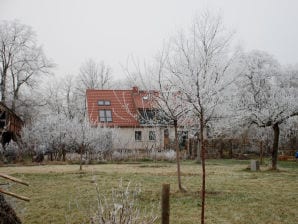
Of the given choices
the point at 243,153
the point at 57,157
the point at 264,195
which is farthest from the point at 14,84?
the point at 264,195

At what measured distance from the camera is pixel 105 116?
35.0 m

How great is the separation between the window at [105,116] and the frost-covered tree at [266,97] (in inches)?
523

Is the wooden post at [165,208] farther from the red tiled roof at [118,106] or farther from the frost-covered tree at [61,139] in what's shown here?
the red tiled roof at [118,106]

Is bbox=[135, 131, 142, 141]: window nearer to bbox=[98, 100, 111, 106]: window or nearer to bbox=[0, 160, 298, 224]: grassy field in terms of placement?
bbox=[98, 100, 111, 106]: window

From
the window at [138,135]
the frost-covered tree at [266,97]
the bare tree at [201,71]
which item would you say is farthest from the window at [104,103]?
the bare tree at [201,71]

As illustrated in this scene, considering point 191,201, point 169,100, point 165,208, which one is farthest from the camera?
point 169,100

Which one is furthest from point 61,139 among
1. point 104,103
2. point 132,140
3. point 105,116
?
point 104,103

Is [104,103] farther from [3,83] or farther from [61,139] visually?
[3,83]

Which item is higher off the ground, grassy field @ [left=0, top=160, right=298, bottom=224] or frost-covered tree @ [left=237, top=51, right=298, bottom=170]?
frost-covered tree @ [left=237, top=51, right=298, bottom=170]

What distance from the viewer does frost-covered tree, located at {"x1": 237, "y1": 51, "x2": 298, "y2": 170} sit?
18500 millimetres

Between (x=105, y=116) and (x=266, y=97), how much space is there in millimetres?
17923

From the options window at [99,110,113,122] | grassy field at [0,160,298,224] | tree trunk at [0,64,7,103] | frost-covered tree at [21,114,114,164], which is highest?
tree trunk at [0,64,7,103]

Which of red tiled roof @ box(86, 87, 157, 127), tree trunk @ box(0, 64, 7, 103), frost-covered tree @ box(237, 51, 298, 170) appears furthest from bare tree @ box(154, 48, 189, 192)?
tree trunk @ box(0, 64, 7, 103)

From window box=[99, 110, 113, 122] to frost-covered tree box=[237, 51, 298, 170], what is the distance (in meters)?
13.3
